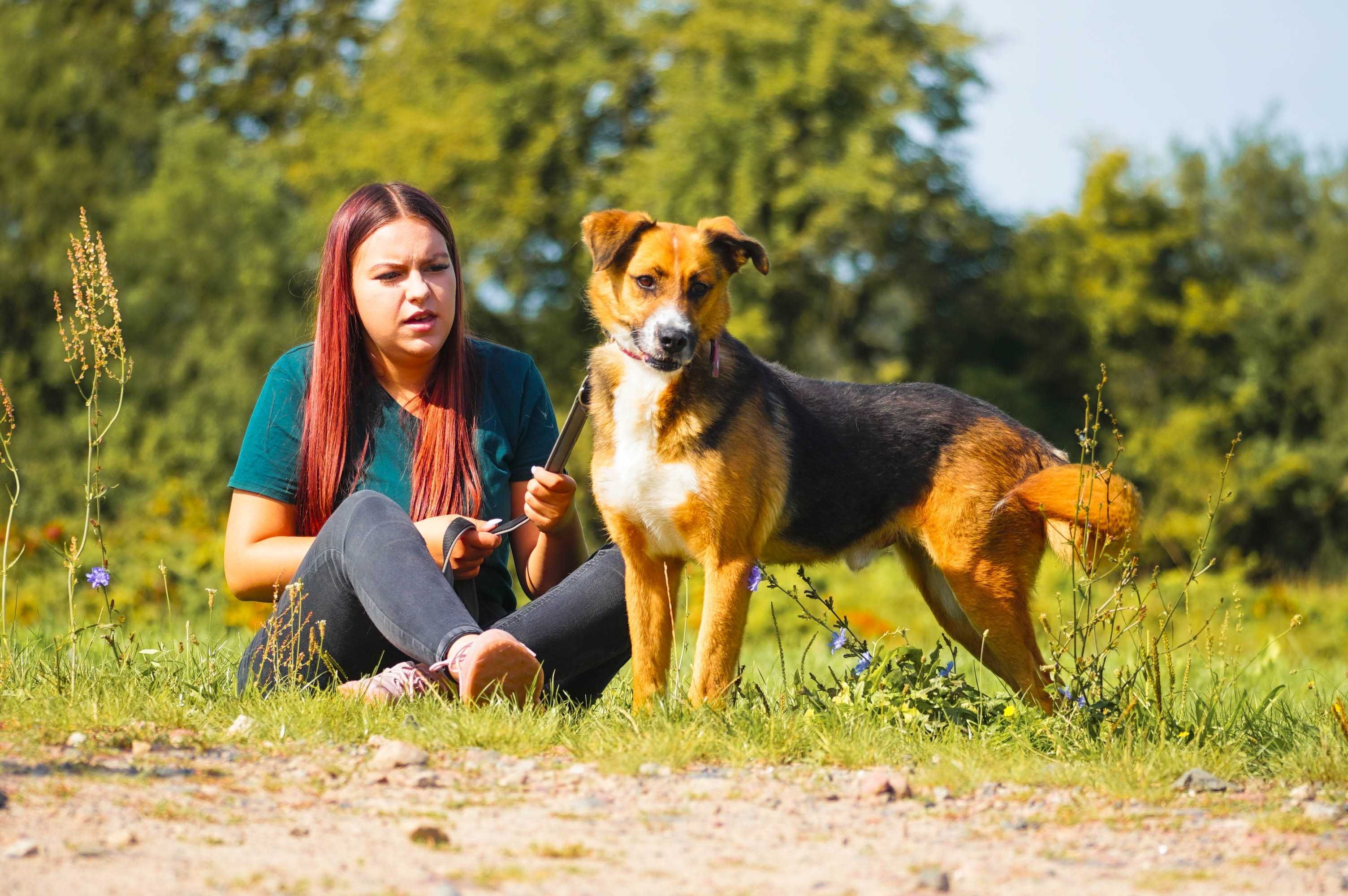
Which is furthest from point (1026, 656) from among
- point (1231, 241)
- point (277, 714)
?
point (1231, 241)

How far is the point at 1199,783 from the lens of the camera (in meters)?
3.62

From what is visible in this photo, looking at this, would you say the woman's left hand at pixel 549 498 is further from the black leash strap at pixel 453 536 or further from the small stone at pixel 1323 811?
the small stone at pixel 1323 811

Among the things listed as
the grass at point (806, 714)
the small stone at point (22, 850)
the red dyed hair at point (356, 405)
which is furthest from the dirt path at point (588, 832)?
the red dyed hair at point (356, 405)

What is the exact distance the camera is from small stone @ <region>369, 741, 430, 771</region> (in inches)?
139

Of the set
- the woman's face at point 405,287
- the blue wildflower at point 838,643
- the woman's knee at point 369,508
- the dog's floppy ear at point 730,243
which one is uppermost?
the dog's floppy ear at point 730,243

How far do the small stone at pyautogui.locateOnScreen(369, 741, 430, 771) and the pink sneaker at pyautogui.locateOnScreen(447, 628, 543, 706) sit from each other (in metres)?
0.38

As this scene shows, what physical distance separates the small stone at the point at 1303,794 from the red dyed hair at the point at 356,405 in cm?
291

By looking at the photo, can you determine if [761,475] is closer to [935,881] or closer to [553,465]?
[553,465]

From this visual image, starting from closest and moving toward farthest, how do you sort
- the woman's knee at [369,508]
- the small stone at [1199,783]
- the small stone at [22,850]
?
the small stone at [22,850] < the small stone at [1199,783] < the woman's knee at [369,508]

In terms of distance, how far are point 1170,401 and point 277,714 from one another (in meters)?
29.3

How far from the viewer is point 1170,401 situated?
30.3 meters

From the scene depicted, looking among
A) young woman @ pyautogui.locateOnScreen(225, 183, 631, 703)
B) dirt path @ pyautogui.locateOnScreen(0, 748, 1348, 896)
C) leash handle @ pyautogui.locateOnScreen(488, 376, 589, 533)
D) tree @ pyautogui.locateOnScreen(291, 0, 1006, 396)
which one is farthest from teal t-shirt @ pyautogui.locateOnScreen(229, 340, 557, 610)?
tree @ pyautogui.locateOnScreen(291, 0, 1006, 396)

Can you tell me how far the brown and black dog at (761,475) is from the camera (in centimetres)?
468

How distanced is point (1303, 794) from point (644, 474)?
231 cm
